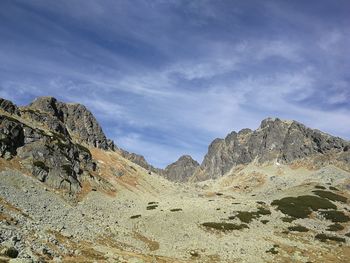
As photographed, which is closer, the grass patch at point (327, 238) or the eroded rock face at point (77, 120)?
the grass patch at point (327, 238)

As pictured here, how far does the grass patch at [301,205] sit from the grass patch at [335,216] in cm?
386

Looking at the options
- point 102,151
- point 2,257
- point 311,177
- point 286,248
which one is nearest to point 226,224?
point 286,248

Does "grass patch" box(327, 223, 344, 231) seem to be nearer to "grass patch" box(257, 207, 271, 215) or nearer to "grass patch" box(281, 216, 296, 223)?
"grass patch" box(281, 216, 296, 223)

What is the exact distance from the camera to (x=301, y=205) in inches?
3967

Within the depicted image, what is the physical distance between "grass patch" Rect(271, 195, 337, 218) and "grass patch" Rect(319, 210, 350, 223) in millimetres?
3863

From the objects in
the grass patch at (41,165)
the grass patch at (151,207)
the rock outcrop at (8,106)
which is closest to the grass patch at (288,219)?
the grass patch at (151,207)

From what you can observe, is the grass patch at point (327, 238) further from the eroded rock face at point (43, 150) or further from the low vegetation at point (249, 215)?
the eroded rock face at point (43, 150)

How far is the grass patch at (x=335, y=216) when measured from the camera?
291 ft

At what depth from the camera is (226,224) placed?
7662 cm

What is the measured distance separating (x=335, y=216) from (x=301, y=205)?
10963 millimetres

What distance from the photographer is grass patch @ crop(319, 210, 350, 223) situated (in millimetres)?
88725

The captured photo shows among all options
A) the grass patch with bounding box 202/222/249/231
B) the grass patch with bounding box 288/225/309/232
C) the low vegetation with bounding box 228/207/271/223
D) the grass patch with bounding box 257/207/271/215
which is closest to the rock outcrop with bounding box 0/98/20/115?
the grass patch with bounding box 202/222/249/231

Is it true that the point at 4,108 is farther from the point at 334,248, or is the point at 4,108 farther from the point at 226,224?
the point at 334,248

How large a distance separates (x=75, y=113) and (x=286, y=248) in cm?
12240
